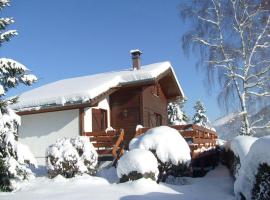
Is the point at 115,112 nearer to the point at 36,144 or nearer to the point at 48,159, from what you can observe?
the point at 36,144

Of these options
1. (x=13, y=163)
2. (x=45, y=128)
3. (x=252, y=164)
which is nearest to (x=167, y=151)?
(x=13, y=163)

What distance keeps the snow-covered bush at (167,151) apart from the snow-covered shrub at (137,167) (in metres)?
0.73

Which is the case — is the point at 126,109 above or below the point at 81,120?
above

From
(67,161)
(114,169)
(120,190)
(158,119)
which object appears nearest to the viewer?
(120,190)

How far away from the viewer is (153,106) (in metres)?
22.5

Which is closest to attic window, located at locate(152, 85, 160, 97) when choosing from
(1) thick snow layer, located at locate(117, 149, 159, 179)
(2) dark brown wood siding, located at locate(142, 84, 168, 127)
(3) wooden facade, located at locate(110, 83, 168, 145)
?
(2) dark brown wood siding, located at locate(142, 84, 168, 127)

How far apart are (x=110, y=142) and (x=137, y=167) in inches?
214

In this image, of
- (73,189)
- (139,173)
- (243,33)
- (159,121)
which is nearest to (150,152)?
(139,173)

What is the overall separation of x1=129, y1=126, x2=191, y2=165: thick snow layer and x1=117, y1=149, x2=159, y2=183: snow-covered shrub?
0.81 m

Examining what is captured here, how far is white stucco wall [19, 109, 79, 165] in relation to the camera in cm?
1823

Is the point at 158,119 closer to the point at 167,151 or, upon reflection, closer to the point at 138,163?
the point at 167,151

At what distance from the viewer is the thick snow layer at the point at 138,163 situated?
10445 mm

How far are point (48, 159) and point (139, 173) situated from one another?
142 inches

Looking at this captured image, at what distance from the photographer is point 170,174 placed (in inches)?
455
